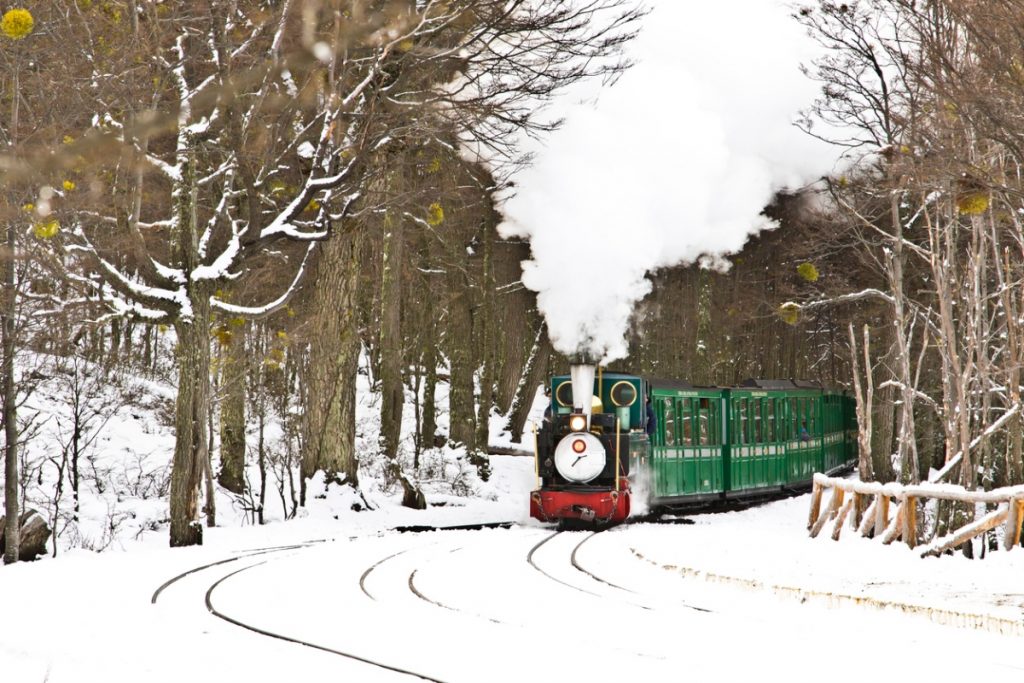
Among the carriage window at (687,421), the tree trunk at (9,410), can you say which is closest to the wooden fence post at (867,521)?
the carriage window at (687,421)

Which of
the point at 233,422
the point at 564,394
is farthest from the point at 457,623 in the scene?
the point at 233,422

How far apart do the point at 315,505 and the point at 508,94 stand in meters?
7.02

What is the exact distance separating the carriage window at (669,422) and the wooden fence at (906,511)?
3110mm

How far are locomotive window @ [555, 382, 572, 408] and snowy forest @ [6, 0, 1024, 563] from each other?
4.87 ft

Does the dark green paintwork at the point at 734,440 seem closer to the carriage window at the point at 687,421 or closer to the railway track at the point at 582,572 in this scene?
the carriage window at the point at 687,421

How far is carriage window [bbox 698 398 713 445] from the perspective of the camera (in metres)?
20.2

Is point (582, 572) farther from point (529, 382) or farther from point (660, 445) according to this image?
point (529, 382)

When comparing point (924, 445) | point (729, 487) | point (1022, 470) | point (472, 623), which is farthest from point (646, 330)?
point (472, 623)

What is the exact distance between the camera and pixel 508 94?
16422mm

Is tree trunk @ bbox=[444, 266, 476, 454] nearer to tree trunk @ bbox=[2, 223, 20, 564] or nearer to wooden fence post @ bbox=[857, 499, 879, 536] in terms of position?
wooden fence post @ bbox=[857, 499, 879, 536]

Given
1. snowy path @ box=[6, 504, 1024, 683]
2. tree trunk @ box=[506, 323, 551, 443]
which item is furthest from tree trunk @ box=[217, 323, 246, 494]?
tree trunk @ box=[506, 323, 551, 443]

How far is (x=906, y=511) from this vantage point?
13656 millimetres

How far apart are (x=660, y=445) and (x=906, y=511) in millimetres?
5623

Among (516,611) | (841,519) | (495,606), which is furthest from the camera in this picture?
(841,519)
